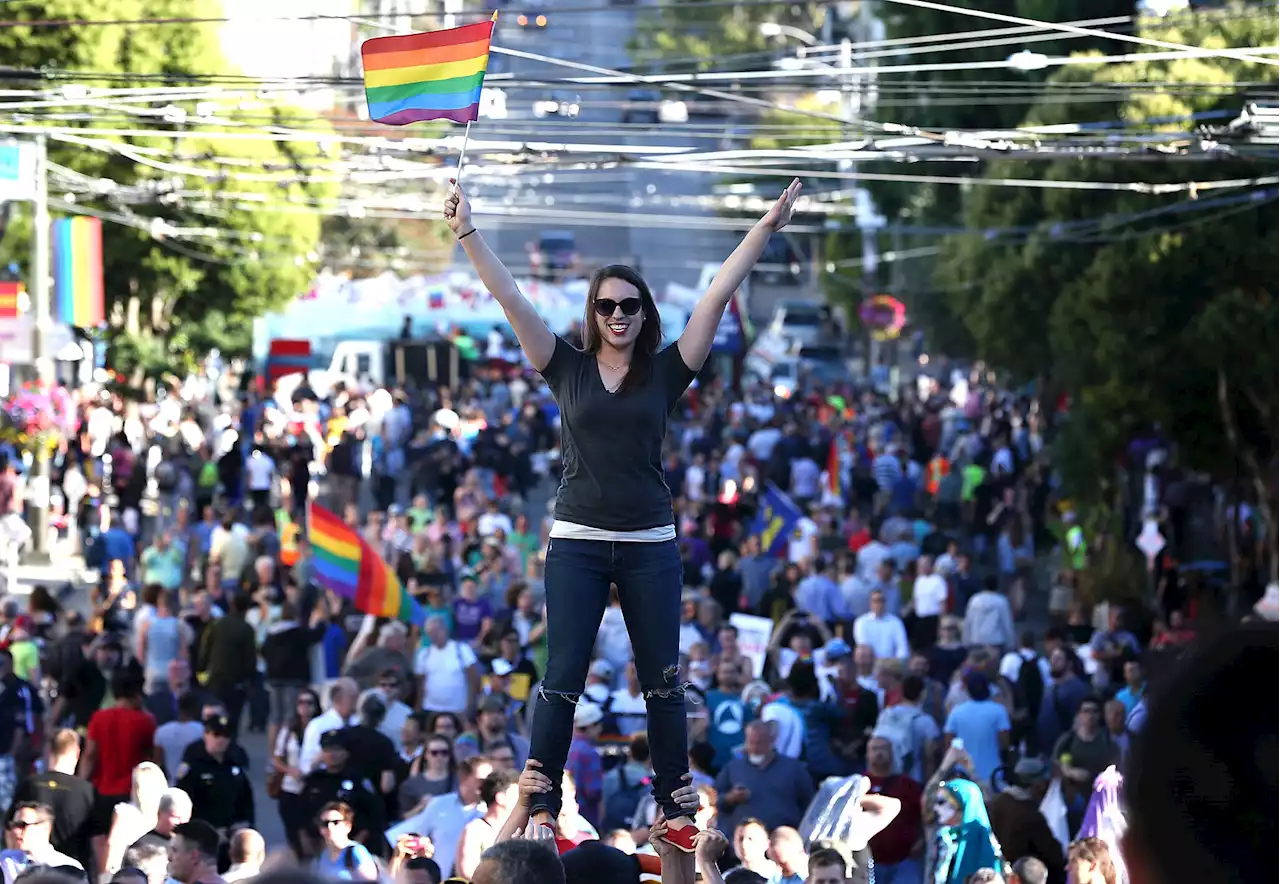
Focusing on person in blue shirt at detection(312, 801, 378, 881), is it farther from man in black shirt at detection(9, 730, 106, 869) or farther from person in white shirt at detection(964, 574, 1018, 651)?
person in white shirt at detection(964, 574, 1018, 651)

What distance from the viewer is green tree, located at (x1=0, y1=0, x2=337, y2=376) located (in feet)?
115

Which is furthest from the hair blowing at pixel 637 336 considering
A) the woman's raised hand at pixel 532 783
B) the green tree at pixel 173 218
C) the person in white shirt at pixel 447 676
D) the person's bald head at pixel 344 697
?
the green tree at pixel 173 218

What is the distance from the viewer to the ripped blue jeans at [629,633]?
5816mm

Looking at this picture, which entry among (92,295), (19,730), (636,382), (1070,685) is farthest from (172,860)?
(92,295)

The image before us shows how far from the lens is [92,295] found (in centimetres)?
2869

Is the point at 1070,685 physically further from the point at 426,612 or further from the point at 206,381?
the point at 206,381

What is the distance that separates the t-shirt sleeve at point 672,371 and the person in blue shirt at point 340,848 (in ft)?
12.0

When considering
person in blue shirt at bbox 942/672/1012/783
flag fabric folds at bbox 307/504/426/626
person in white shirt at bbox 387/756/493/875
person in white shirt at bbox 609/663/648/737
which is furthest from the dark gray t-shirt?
flag fabric folds at bbox 307/504/426/626

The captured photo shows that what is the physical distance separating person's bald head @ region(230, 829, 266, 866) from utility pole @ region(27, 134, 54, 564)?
19.1 m

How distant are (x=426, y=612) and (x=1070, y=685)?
5.37 meters

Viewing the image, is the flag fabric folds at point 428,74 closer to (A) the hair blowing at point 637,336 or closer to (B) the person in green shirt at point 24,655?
(A) the hair blowing at point 637,336

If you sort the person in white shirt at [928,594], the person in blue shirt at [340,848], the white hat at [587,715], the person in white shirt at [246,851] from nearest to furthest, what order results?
1. the person in white shirt at [246,851]
2. the person in blue shirt at [340,848]
3. the white hat at [587,715]
4. the person in white shirt at [928,594]

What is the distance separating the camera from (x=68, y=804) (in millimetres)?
10672

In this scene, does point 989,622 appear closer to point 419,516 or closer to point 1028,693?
point 1028,693
